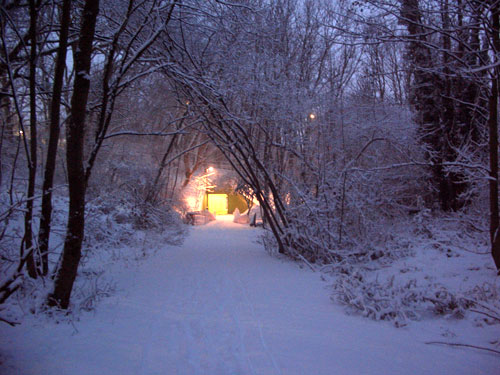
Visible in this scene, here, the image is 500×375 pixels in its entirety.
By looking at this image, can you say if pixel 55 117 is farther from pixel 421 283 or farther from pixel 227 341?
pixel 421 283

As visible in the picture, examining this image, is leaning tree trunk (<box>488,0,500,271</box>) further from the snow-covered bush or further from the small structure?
the small structure

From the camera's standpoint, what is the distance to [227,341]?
301 cm

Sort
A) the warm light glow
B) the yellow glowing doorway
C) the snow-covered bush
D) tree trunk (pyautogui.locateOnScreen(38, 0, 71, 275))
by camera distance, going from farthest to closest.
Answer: the yellow glowing doorway, the warm light glow, the snow-covered bush, tree trunk (pyautogui.locateOnScreen(38, 0, 71, 275))

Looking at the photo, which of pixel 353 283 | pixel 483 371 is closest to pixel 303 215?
pixel 353 283

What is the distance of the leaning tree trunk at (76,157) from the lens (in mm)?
3277

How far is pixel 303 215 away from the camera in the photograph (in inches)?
304

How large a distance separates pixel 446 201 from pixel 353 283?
8704 millimetres

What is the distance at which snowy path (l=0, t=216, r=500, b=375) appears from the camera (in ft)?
8.16

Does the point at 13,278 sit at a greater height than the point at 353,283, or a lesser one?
greater

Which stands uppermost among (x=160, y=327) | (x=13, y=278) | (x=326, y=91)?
(x=326, y=91)

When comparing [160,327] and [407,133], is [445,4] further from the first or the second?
[407,133]

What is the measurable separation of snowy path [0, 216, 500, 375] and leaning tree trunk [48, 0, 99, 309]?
46 cm

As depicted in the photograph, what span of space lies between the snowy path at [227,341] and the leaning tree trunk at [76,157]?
1.52ft

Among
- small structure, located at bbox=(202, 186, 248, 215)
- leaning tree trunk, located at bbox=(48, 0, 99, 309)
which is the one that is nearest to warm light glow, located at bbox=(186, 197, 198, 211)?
small structure, located at bbox=(202, 186, 248, 215)
